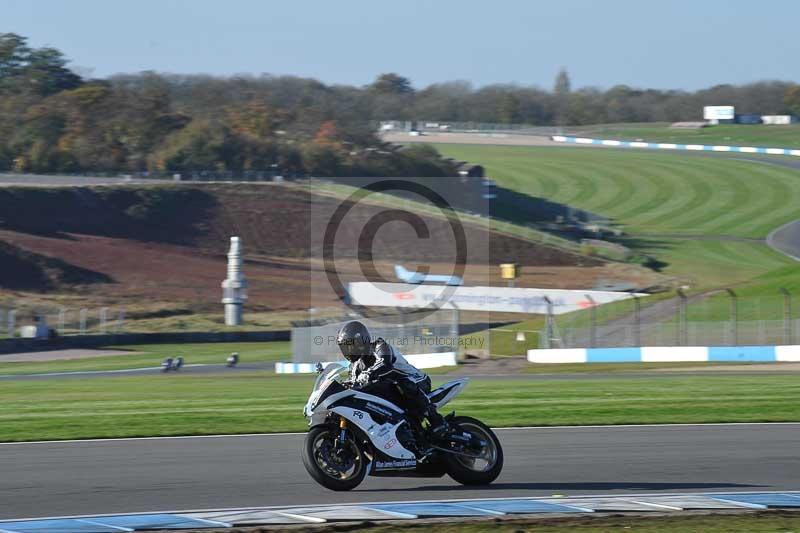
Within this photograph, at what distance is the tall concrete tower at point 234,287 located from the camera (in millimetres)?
50094

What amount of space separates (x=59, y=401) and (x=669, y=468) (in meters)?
14.0

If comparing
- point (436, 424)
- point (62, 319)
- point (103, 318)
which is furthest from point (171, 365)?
point (436, 424)

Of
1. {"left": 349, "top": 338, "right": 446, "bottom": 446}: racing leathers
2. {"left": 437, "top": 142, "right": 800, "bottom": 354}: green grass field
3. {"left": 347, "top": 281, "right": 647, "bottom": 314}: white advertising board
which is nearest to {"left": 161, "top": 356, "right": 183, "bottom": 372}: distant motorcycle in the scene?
{"left": 347, "top": 281, "right": 647, "bottom": 314}: white advertising board

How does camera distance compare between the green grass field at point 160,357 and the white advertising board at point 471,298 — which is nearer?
the green grass field at point 160,357

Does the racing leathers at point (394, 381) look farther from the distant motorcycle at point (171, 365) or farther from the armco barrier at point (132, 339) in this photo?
the armco barrier at point (132, 339)

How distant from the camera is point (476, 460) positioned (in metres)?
11.0

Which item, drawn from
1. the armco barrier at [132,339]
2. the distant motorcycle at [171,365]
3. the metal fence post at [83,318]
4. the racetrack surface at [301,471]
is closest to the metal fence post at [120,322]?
the metal fence post at [83,318]

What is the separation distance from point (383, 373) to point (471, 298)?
35323 mm

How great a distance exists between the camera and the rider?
10.6 m

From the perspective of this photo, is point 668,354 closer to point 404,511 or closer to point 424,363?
point 424,363

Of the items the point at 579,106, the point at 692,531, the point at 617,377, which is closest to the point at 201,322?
the point at 617,377

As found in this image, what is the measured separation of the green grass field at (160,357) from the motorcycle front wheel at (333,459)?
28595mm

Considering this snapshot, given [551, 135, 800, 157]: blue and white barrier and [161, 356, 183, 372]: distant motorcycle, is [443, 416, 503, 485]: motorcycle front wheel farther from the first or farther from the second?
[551, 135, 800, 157]: blue and white barrier

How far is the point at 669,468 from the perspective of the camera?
476 inches
